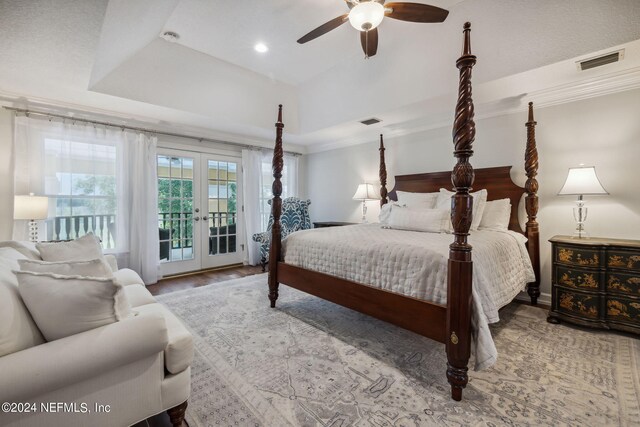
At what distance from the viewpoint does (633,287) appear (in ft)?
7.25

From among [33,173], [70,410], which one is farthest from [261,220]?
[70,410]

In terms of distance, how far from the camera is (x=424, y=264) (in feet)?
5.85

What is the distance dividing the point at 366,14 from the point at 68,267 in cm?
236

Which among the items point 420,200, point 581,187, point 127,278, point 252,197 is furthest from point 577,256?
point 252,197

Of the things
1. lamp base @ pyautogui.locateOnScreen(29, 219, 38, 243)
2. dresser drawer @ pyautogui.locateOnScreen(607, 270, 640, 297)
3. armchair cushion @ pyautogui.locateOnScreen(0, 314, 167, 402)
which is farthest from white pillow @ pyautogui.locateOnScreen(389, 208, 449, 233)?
lamp base @ pyautogui.locateOnScreen(29, 219, 38, 243)

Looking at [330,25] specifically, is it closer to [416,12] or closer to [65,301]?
[416,12]

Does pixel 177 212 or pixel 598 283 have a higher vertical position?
pixel 177 212

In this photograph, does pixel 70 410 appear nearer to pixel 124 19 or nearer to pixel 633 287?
pixel 124 19

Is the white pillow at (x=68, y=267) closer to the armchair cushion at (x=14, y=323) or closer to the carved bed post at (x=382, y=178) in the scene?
the armchair cushion at (x=14, y=323)

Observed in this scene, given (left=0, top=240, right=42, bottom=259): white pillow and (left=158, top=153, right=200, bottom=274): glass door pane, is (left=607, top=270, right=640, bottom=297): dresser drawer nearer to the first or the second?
(left=0, top=240, right=42, bottom=259): white pillow

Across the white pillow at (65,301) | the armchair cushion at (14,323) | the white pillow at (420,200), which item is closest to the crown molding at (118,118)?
the white pillow at (420,200)

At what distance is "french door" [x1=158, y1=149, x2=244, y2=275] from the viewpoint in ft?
13.9

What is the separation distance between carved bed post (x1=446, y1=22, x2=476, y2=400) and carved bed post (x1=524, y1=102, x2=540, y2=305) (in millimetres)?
1889

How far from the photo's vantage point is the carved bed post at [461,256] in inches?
60.2
